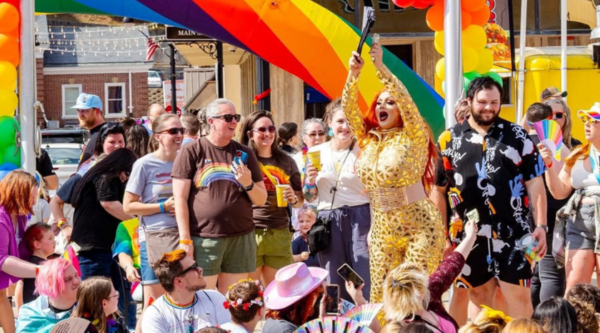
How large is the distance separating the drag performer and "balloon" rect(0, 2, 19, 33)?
3.15 metres

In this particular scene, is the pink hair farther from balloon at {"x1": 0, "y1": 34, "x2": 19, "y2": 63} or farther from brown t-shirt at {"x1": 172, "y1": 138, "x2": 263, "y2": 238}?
balloon at {"x1": 0, "y1": 34, "x2": 19, "y2": 63}

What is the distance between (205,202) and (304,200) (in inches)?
48.8

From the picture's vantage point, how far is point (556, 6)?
1653 centimetres

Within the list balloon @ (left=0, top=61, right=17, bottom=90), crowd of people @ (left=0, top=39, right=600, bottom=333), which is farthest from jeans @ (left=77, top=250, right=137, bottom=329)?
balloon @ (left=0, top=61, right=17, bottom=90)

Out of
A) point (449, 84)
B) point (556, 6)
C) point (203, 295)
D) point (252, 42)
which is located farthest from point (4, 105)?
point (556, 6)

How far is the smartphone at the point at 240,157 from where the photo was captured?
6.51 m

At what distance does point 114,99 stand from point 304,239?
4216cm

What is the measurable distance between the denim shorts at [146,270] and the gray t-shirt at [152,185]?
87 millimetres

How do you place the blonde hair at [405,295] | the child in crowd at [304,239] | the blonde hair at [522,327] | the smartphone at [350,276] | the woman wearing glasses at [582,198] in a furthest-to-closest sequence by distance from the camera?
1. the child in crowd at [304,239]
2. the woman wearing glasses at [582,198]
3. the smartphone at [350,276]
4. the blonde hair at [405,295]
5. the blonde hair at [522,327]

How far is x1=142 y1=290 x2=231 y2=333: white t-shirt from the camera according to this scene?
5434 mm

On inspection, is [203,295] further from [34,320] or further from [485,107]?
[485,107]

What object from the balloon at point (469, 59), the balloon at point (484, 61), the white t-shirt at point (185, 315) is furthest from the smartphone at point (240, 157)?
the balloon at point (484, 61)

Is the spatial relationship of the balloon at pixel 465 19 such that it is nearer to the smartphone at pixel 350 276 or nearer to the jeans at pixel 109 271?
the jeans at pixel 109 271

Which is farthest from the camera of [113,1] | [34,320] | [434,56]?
[434,56]
